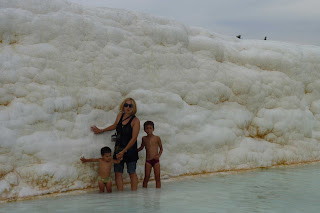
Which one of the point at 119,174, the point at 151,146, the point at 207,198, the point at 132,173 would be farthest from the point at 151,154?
the point at 207,198

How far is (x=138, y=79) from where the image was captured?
6.57 meters

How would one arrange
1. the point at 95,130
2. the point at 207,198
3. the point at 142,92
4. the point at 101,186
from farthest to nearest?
the point at 142,92, the point at 95,130, the point at 101,186, the point at 207,198

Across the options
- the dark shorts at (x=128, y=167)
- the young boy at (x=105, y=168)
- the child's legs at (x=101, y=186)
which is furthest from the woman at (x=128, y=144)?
the child's legs at (x=101, y=186)

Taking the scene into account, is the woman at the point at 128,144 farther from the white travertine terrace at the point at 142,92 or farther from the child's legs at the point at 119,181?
the white travertine terrace at the point at 142,92

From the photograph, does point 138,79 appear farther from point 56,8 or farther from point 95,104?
point 56,8

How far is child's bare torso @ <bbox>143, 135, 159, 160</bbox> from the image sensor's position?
19.6 ft

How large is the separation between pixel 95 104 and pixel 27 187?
1.44 metres

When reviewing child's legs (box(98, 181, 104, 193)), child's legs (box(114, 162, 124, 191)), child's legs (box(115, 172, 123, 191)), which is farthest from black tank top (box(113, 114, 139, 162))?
child's legs (box(98, 181, 104, 193))

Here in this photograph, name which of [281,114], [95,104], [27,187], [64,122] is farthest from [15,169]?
[281,114]

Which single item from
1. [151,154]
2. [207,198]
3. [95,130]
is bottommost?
[207,198]

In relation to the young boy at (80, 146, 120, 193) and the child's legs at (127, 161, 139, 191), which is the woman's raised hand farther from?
the child's legs at (127, 161, 139, 191)

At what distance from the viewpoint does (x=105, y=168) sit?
18.6 feet

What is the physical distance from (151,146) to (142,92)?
92 centimetres

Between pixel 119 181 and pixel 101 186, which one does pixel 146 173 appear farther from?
pixel 101 186
